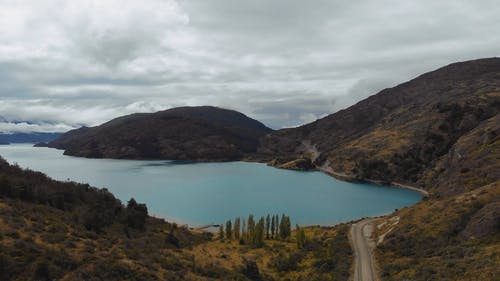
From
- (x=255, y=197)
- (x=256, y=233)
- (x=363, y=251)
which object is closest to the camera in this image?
(x=363, y=251)

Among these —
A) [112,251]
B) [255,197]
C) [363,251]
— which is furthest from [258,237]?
[255,197]

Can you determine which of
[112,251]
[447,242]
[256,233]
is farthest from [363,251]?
[112,251]

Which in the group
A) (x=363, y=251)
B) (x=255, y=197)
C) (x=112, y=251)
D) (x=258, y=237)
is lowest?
(x=255, y=197)

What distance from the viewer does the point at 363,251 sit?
51.7 meters

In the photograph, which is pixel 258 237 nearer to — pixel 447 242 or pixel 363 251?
pixel 363 251

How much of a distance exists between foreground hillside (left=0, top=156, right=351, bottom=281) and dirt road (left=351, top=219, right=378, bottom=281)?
1480 millimetres

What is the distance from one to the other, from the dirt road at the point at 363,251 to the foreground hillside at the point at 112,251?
4.86 feet

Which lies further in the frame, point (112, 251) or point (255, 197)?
point (255, 197)

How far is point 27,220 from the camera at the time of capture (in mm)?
32750

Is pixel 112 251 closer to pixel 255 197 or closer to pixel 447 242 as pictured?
pixel 447 242

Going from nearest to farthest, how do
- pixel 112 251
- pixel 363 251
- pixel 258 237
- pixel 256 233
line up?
pixel 112 251 < pixel 363 251 < pixel 258 237 < pixel 256 233

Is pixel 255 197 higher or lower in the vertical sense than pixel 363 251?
lower

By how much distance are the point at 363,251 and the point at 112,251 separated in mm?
37033

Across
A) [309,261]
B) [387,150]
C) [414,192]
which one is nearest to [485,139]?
[414,192]
